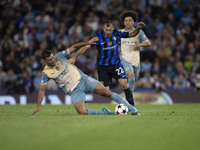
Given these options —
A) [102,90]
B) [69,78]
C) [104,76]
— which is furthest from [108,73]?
[69,78]

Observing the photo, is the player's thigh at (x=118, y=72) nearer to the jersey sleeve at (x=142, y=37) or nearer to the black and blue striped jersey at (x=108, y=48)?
the black and blue striped jersey at (x=108, y=48)

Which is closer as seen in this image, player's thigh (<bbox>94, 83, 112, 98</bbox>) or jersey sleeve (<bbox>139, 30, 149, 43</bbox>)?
player's thigh (<bbox>94, 83, 112, 98</bbox>)

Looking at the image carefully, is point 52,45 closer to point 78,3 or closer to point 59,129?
point 78,3

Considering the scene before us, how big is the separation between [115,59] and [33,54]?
25.9ft

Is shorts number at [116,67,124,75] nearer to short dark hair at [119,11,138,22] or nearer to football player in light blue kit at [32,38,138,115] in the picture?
football player in light blue kit at [32,38,138,115]

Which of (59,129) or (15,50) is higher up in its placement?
(15,50)

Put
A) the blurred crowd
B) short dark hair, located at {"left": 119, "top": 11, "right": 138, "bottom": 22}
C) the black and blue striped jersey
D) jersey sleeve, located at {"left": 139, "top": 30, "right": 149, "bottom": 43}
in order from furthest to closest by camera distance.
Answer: the blurred crowd, jersey sleeve, located at {"left": 139, "top": 30, "right": 149, "bottom": 43}, short dark hair, located at {"left": 119, "top": 11, "right": 138, "bottom": 22}, the black and blue striped jersey

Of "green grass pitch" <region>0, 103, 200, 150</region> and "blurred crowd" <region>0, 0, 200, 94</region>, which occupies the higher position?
"blurred crowd" <region>0, 0, 200, 94</region>

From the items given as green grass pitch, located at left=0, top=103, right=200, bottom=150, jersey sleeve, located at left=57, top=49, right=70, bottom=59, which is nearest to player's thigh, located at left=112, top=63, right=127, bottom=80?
jersey sleeve, located at left=57, top=49, right=70, bottom=59

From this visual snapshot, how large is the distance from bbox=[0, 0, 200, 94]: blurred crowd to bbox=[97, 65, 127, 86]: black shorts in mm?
5622

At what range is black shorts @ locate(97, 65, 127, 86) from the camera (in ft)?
29.9

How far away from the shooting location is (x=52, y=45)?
1639cm

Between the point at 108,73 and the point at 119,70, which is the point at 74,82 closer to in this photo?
the point at 108,73

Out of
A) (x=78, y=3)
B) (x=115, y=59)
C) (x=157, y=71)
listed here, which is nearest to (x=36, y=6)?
(x=78, y=3)
